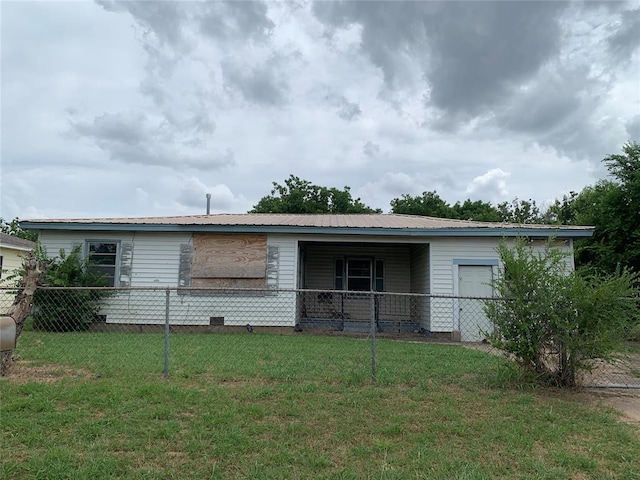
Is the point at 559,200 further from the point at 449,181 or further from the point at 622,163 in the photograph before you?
the point at 622,163

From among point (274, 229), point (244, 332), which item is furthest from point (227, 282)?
point (274, 229)

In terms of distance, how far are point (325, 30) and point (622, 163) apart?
1081 centimetres

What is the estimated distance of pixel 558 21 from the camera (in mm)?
9398

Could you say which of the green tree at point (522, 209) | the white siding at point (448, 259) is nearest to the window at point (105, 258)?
the white siding at point (448, 259)

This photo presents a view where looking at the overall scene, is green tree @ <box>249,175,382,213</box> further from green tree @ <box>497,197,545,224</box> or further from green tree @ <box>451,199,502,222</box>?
green tree @ <box>497,197,545,224</box>

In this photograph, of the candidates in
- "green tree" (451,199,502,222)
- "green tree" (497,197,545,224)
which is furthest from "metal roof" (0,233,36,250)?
"green tree" (497,197,545,224)

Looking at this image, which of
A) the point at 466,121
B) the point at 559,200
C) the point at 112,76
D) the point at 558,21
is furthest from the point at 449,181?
the point at 112,76

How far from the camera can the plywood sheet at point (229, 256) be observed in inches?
435

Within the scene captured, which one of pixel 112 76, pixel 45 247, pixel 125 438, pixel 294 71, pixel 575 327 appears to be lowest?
pixel 125 438

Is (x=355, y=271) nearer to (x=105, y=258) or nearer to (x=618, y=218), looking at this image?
(x=105, y=258)

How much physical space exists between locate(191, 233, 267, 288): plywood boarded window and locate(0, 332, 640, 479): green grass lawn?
4.86 meters

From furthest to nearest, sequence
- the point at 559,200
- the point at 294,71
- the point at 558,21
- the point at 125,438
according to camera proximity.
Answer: the point at 559,200 < the point at 294,71 < the point at 558,21 < the point at 125,438

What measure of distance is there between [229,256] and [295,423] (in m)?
7.84

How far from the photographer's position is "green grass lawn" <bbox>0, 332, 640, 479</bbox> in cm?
294
